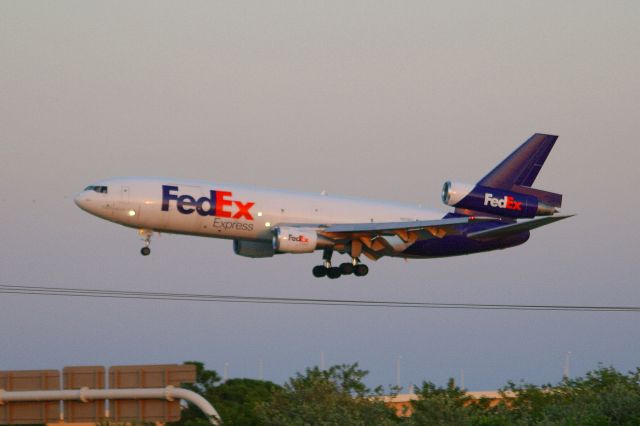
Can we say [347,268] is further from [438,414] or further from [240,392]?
[240,392]

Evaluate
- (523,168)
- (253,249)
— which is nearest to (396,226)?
(253,249)

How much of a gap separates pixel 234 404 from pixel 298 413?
Result: 3975 centimetres

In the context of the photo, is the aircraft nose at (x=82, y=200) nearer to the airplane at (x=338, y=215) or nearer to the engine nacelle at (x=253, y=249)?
the airplane at (x=338, y=215)

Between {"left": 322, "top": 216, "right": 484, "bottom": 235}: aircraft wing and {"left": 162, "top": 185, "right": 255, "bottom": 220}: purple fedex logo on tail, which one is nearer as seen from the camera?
{"left": 162, "top": 185, "right": 255, "bottom": 220}: purple fedex logo on tail

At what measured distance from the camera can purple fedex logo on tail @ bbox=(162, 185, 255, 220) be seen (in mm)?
69688

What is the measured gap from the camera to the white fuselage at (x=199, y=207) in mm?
69562

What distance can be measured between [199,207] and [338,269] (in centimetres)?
1153

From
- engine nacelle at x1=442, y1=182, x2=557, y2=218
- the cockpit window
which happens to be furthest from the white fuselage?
engine nacelle at x1=442, y1=182, x2=557, y2=218

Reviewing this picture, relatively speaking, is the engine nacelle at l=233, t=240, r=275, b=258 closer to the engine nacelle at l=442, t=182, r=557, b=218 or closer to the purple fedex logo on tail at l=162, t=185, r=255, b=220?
the purple fedex logo on tail at l=162, t=185, r=255, b=220

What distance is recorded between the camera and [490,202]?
3147 inches

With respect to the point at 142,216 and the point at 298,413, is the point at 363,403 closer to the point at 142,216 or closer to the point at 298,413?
the point at 298,413

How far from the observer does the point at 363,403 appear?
210 ft

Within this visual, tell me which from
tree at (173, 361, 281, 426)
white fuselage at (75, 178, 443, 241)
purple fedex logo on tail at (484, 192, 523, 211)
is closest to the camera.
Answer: white fuselage at (75, 178, 443, 241)

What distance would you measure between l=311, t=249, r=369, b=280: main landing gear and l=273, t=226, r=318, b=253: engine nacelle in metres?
4.82
